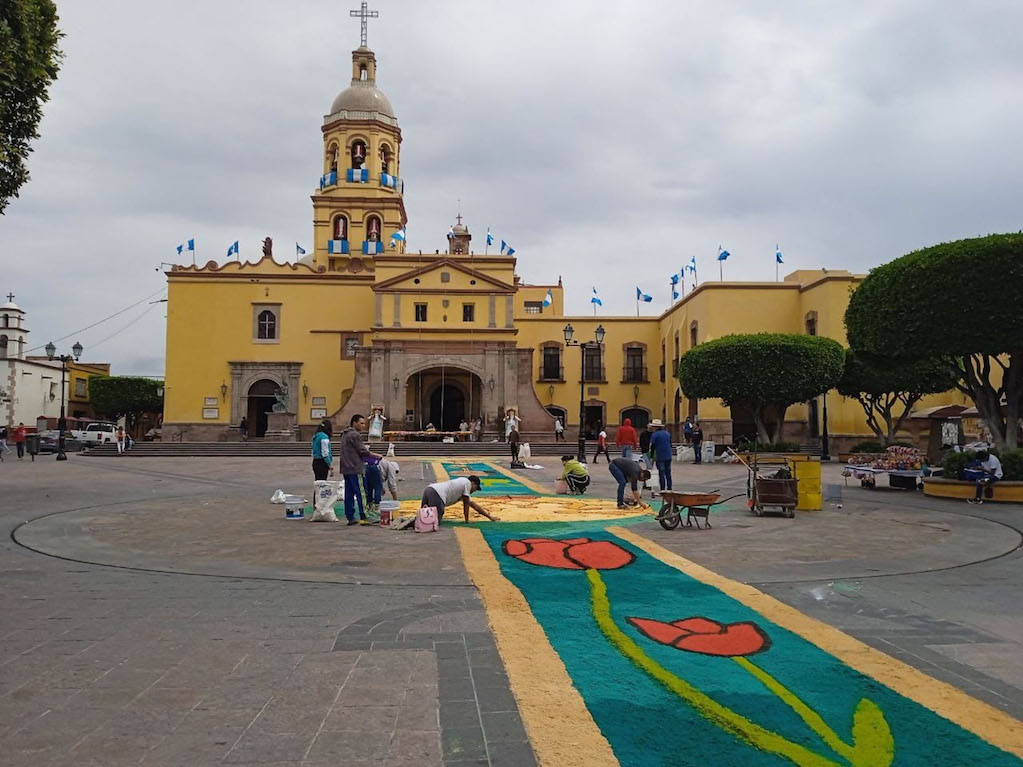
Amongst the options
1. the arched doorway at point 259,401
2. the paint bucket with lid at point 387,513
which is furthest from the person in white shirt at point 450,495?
the arched doorway at point 259,401

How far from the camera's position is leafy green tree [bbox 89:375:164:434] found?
52.2 meters

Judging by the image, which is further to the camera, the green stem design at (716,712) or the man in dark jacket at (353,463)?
the man in dark jacket at (353,463)

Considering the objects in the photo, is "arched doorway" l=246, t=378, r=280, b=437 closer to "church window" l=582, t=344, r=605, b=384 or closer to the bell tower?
the bell tower

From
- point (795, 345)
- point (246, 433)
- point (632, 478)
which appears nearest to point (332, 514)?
point (632, 478)

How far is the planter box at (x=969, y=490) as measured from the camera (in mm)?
13852

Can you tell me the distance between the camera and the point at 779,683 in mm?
4152

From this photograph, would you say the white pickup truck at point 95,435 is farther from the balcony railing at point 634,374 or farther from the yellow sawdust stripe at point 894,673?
the yellow sawdust stripe at point 894,673

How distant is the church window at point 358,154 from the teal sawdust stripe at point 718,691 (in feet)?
140

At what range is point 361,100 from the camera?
148 ft

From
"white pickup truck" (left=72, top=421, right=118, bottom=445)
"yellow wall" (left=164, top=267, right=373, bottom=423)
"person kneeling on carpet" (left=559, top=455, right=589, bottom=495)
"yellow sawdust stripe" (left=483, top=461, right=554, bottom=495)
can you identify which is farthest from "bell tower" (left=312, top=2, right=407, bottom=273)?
"person kneeling on carpet" (left=559, top=455, right=589, bottom=495)

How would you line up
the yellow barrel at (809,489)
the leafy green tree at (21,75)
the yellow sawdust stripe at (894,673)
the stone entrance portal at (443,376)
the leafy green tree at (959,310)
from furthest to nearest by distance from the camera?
1. the stone entrance portal at (443,376)
2. the leafy green tree at (959,310)
3. the yellow barrel at (809,489)
4. the leafy green tree at (21,75)
5. the yellow sawdust stripe at (894,673)

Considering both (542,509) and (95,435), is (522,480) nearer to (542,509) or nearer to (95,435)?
(542,509)

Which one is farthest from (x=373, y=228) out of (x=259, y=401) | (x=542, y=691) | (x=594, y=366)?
(x=542, y=691)

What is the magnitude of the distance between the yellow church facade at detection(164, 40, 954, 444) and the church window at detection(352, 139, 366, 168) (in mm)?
60
